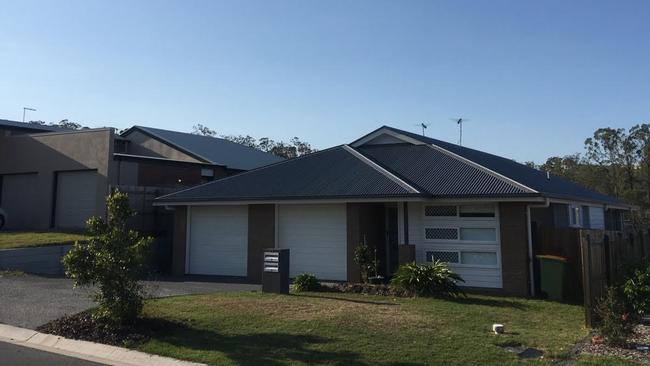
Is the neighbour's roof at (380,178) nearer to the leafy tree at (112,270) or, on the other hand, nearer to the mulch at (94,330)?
the leafy tree at (112,270)

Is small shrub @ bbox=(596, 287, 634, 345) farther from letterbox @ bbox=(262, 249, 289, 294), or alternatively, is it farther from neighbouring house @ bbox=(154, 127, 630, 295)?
letterbox @ bbox=(262, 249, 289, 294)

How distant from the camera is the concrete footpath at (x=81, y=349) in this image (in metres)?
8.50

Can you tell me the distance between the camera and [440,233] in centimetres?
1730

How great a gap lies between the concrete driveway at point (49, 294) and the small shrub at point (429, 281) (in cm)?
439

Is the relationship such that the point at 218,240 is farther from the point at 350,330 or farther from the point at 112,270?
the point at 350,330

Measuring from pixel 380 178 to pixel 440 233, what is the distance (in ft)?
8.19

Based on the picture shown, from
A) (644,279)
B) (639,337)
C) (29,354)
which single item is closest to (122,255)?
(29,354)

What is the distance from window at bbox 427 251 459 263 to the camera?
17016mm

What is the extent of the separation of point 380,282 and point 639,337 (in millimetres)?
7738

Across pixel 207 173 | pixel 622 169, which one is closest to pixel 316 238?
pixel 207 173

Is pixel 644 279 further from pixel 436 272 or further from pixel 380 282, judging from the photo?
pixel 380 282

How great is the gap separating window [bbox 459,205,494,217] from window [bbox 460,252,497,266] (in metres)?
1.09

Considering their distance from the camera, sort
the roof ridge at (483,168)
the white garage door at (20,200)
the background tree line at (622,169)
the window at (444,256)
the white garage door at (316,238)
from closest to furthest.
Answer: the roof ridge at (483,168), the window at (444,256), the white garage door at (316,238), the white garage door at (20,200), the background tree line at (622,169)

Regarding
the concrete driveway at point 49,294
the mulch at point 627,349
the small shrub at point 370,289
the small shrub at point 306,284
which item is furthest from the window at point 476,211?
the mulch at point 627,349
